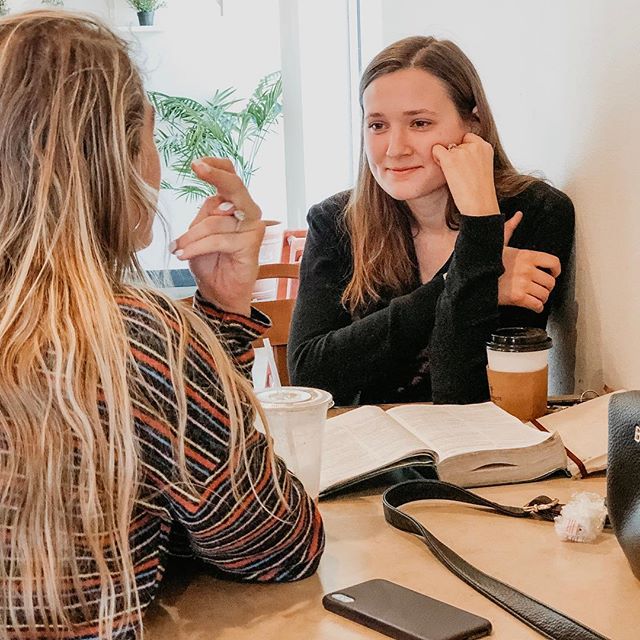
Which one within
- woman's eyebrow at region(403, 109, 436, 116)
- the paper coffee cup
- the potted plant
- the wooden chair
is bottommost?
the wooden chair

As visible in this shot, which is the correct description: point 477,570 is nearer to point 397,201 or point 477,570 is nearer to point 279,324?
point 397,201

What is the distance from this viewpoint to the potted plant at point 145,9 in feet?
15.4

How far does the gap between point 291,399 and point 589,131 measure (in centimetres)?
84

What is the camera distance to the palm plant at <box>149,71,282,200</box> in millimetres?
4578

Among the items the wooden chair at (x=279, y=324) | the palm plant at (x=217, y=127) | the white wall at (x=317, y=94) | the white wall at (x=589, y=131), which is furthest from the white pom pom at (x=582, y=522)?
the palm plant at (x=217, y=127)

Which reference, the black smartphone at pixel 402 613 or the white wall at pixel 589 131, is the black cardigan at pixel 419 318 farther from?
the black smartphone at pixel 402 613

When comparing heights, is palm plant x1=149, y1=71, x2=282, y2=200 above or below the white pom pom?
above

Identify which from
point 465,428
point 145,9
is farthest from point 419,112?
point 145,9

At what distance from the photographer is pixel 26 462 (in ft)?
2.30

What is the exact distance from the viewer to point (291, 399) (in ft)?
3.23

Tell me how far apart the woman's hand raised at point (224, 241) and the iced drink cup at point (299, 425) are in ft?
0.37

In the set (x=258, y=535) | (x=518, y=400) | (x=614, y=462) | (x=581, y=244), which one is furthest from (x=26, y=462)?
(x=581, y=244)

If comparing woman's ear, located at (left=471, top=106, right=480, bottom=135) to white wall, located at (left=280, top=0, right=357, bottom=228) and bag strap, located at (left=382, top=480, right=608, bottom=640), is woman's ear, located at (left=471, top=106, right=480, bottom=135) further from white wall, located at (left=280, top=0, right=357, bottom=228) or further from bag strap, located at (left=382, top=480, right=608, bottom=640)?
white wall, located at (left=280, top=0, right=357, bottom=228)

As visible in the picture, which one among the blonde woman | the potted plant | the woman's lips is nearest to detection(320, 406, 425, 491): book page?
the blonde woman
